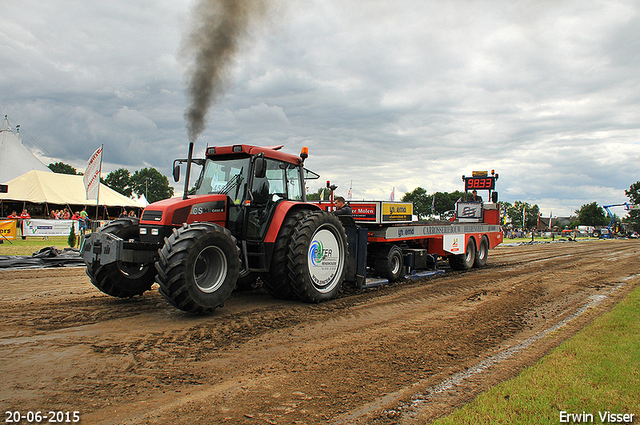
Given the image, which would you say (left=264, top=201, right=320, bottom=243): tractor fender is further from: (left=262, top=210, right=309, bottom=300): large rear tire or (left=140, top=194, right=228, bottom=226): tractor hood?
(left=140, top=194, right=228, bottom=226): tractor hood

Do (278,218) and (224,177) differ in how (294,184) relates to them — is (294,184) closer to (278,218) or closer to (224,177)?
(278,218)

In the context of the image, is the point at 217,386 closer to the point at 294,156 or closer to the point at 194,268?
the point at 194,268

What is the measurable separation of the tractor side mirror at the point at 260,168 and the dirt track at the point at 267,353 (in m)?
2.17

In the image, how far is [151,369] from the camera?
4168 millimetres

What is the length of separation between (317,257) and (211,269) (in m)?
2.10

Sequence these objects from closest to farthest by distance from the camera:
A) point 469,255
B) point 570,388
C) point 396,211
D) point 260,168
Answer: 1. point 570,388
2. point 260,168
3. point 396,211
4. point 469,255

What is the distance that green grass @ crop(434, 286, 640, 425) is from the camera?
3.30m

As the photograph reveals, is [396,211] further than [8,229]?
No

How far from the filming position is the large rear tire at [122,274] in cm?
685

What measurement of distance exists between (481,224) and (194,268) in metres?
11.5

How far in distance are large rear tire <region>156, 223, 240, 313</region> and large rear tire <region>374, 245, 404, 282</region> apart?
482 cm

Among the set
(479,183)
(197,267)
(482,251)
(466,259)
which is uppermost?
(479,183)

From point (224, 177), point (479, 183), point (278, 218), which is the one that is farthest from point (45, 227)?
point (479, 183)

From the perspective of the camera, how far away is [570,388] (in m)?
3.78
